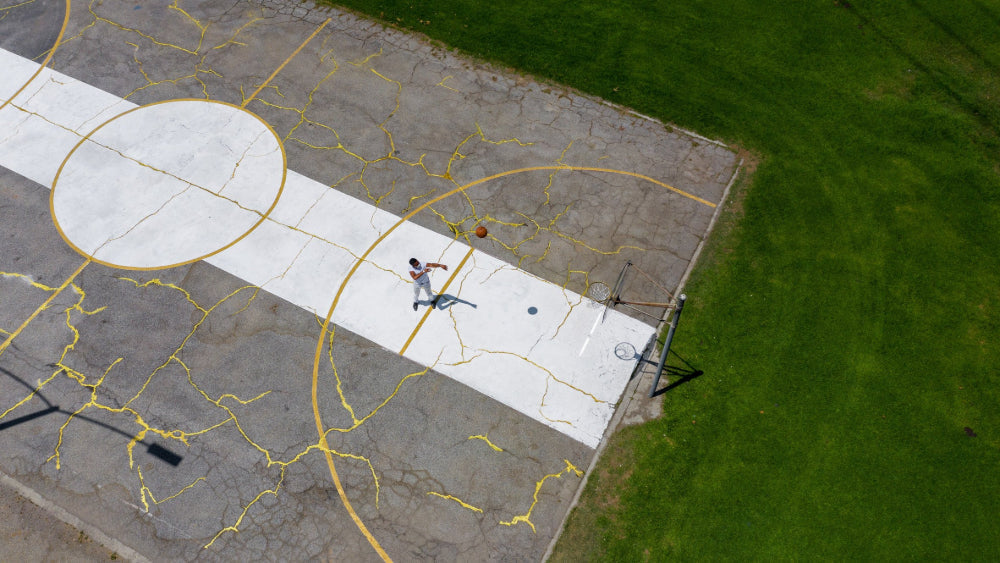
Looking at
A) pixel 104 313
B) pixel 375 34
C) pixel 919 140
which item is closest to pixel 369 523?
pixel 104 313

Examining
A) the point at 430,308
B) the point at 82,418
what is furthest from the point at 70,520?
the point at 430,308

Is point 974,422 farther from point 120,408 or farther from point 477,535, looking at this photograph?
point 120,408

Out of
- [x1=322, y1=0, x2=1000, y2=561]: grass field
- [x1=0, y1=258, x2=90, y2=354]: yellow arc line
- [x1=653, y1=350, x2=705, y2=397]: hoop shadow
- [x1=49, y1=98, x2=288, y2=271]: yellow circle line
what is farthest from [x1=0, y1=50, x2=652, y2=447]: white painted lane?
[x1=322, y1=0, x2=1000, y2=561]: grass field

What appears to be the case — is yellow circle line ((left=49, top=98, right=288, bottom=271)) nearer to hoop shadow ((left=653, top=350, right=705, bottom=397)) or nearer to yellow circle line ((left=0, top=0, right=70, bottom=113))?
yellow circle line ((left=0, top=0, right=70, bottom=113))

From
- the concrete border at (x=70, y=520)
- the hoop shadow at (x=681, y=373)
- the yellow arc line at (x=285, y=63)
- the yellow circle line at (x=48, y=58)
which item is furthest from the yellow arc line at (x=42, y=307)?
the hoop shadow at (x=681, y=373)

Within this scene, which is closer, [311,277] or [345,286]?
[345,286]

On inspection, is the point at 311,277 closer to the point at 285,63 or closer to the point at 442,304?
the point at 442,304
